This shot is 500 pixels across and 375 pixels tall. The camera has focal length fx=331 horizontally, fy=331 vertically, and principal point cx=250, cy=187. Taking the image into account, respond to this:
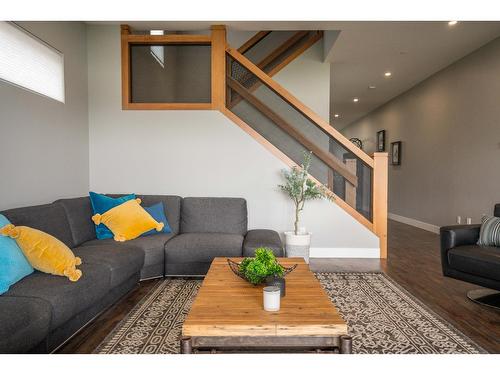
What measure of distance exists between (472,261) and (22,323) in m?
2.96

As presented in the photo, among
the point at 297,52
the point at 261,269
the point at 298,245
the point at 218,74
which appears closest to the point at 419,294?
the point at 298,245

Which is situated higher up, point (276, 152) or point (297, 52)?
point (297, 52)

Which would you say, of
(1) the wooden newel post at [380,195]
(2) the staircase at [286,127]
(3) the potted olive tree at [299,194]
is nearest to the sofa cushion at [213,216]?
(3) the potted olive tree at [299,194]

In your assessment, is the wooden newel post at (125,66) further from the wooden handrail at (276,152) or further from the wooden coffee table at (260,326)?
the wooden coffee table at (260,326)

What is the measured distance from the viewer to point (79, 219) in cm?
314

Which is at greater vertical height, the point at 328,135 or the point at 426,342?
the point at 328,135

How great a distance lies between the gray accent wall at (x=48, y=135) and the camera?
112 inches

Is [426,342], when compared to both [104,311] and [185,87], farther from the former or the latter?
[185,87]

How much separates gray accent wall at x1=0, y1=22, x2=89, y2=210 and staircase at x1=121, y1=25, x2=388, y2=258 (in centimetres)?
57

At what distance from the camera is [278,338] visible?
57.2 inches

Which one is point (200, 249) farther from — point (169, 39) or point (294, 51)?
point (294, 51)

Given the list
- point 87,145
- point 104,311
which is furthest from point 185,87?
point 104,311
